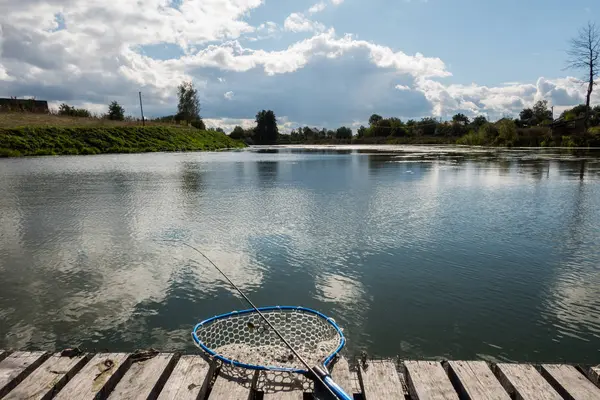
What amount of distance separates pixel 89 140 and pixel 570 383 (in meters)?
58.4

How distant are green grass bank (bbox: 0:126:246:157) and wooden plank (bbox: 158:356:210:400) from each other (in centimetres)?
4778

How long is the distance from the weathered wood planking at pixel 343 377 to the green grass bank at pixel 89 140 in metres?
48.7

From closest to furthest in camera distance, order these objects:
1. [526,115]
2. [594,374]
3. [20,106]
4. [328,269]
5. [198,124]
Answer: [594,374] < [328,269] < [20,106] < [198,124] < [526,115]

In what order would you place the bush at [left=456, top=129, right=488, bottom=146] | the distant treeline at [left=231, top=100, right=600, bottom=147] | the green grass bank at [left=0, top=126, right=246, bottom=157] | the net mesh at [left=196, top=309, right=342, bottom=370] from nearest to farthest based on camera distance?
1. the net mesh at [left=196, top=309, right=342, bottom=370]
2. the green grass bank at [left=0, top=126, right=246, bottom=157]
3. the distant treeline at [left=231, top=100, right=600, bottom=147]
4. the bush at [left=456, top=129, right=488, bottom=146]

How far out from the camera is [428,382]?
3.84 m

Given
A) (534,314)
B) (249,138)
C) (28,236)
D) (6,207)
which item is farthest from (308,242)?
(249,138)

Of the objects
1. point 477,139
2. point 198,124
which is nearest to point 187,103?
point 198,124

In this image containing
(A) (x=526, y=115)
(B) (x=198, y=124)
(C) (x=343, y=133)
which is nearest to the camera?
(B) (x=198, y=124)

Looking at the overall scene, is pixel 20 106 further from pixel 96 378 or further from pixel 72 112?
pixel 96 378

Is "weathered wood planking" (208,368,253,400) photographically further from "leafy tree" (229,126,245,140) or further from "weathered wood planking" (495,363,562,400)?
"leafy tree" (229,126,245,140)

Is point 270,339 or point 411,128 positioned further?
point 411,128

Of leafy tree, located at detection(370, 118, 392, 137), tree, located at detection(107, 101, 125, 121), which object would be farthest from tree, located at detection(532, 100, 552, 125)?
tree, located at detection(107, 101, 125, 121)

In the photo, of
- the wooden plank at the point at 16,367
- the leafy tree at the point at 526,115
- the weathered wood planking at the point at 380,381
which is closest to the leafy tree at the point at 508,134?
the leafy tree at the point at 526,115

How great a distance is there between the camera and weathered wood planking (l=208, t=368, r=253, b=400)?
12.1ft
